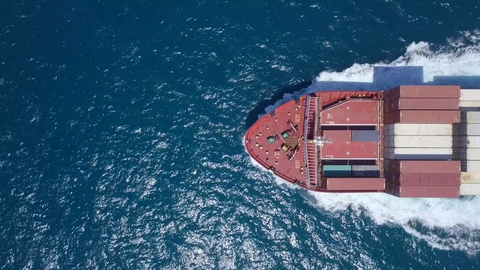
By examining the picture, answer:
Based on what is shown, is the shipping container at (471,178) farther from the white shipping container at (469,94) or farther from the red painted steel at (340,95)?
the red painted steel at (340,95)

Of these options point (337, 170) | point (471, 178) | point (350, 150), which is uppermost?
point (350, 150)

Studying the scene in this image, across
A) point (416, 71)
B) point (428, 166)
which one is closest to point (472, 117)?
point (428, 166)

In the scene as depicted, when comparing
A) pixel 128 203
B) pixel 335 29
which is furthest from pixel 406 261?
pixel 128 203

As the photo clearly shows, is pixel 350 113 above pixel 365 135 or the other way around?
above

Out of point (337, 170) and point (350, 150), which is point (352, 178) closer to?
point (337, 170)

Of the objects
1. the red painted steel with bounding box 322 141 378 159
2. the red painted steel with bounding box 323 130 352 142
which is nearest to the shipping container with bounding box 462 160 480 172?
the red painted steel with bounding box 322 141 378 159

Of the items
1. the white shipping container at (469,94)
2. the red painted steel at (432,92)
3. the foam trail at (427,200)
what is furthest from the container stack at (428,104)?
the foam trail at (427,200)

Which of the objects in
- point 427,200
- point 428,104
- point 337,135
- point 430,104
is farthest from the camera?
point 427,200

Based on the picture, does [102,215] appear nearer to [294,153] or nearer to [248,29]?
[294,153]
